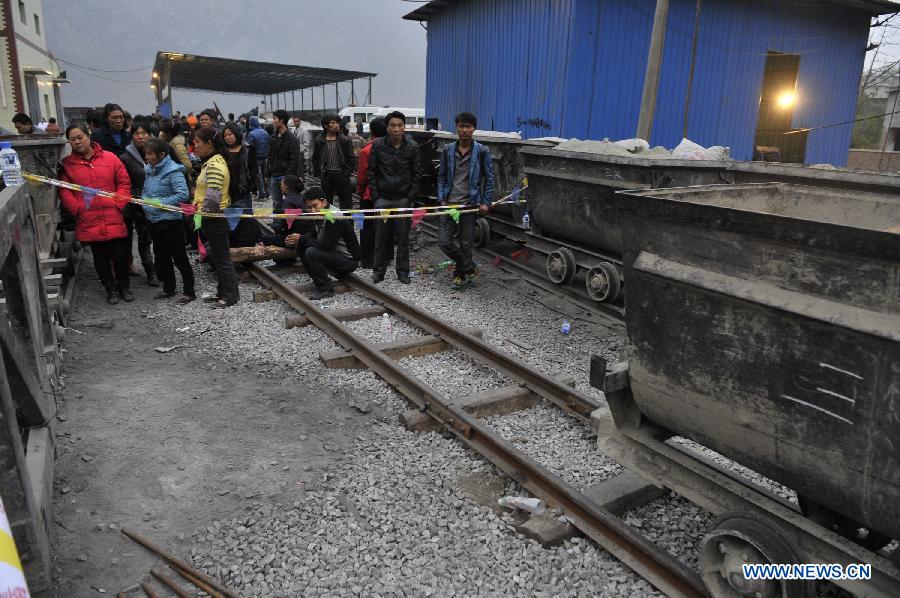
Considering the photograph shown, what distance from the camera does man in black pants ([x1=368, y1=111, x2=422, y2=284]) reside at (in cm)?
797

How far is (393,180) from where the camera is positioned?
26.4 ft

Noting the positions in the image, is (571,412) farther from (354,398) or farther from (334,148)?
(334,148)

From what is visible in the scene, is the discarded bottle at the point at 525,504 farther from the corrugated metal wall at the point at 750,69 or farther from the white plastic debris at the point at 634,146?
the corrugated metal wall at the point at 750,69

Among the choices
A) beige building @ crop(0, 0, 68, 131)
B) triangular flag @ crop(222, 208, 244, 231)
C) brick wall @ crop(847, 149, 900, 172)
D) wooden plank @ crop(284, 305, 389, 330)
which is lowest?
wooden plank @ crop(284, 305, 389, 330)

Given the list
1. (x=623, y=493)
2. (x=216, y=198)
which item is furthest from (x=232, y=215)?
(x=623, y=493)

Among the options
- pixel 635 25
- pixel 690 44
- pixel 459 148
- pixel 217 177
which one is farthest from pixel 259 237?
pixel 690 44

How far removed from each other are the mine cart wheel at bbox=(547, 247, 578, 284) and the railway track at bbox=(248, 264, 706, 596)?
2090 millimetres

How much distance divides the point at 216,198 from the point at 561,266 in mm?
4158

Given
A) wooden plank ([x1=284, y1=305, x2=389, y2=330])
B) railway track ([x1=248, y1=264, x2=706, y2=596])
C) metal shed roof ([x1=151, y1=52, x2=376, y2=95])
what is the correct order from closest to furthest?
railway track ([x1=248, y1=264, x2=706, y2=596]) < wooden plank ([x1=284, y1=305, x2=389, y2=330]) < metal shed roof ([x1=151, y1=52, x2=376, y2=95])

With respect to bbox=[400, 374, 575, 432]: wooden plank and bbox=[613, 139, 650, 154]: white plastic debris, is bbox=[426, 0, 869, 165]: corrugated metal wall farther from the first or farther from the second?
bbox=[400, 374, 575, 432]: wooden plank

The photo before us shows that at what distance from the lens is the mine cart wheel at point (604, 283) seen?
692 cm

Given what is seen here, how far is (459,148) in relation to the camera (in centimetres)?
803

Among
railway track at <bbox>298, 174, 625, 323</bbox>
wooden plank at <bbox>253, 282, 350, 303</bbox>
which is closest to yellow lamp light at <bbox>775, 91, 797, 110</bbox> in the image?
railway track at <bbox>298, 174, 625, 323</bbox>

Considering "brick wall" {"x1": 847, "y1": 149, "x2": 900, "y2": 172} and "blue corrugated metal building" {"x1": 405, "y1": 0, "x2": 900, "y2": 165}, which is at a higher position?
"blue corrugated metal building" {"x1": 405, "y1": 0, "x2": 900, "y2": 165}
